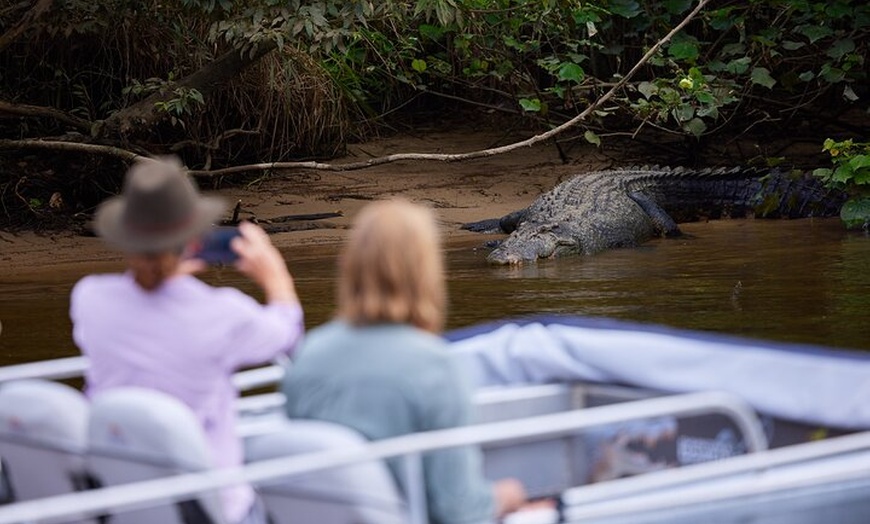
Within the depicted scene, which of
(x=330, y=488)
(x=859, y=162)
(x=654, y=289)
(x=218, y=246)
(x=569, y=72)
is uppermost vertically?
(x=569, y=72)

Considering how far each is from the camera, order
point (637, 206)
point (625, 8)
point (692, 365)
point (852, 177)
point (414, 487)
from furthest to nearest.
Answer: point (625, 8) < point (637, 206) < point (852, 177) < point (692, 365) < point (414, 487)

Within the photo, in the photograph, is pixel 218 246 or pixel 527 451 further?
pixel 527 451

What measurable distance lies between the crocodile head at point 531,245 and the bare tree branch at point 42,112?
10.4 feet

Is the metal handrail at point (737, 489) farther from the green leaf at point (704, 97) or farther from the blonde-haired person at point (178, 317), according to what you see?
the green leaf at point (704, 97)

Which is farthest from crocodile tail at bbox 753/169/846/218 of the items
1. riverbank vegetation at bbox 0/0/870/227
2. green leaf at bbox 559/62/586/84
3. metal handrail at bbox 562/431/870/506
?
metal handrail at bbox 562/431/870/506

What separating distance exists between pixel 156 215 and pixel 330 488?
652 millimetres

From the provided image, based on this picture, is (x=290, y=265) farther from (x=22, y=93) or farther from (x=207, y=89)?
(x=22, y=93)

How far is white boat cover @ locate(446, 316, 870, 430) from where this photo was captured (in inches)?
126

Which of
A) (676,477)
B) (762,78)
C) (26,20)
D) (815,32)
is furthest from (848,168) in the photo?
(676,477)

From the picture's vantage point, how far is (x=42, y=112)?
977 centimetres

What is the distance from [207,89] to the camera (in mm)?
10125

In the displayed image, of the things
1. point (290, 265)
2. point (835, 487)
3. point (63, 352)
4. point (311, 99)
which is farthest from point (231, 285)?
point (835, 487)

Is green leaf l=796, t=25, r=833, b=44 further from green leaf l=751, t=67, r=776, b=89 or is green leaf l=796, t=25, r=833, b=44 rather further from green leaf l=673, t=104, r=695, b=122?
green leaf l=673, t=104, r=695, b=122

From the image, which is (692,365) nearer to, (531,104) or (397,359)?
(397,359)
